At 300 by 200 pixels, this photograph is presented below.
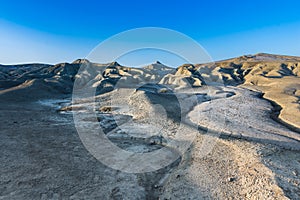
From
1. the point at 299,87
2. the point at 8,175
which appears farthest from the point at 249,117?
the point at 299,87

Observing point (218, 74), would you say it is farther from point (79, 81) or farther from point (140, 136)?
point (140, 136)

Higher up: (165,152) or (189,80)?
(189,80)

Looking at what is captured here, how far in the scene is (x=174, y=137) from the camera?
1897 centimetres

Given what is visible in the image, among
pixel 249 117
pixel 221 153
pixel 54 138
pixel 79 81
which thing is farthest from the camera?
pixel 79 81

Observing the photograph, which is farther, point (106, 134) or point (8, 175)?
point (106, 134)

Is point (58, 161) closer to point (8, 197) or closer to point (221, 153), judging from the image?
point (8, 197)

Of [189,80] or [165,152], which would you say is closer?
[165,152]

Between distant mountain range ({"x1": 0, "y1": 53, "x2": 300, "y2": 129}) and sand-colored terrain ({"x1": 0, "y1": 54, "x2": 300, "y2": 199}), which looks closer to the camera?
sand-colored terrain ({"x1": 0, "y1": 54, "x2": 300, "y2": 199})

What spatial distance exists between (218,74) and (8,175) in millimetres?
76697

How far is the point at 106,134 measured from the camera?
20125 millimetres

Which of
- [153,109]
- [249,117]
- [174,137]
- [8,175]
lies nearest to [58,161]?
[8,175]

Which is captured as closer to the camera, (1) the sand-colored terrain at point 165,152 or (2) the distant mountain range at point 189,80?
(1) the sand-colored terrain at point 165,152

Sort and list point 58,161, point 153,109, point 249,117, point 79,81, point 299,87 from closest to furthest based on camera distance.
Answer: point 58,161 → point 249,117 → point 153,109 → point 299,87 → point 79,81

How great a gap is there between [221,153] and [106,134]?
33.6 feet
